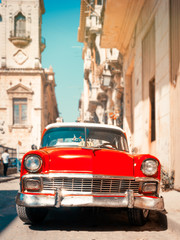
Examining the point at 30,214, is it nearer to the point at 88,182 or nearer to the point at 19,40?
the point at 88,182

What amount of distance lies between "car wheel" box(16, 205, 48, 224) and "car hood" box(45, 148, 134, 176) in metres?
0.74

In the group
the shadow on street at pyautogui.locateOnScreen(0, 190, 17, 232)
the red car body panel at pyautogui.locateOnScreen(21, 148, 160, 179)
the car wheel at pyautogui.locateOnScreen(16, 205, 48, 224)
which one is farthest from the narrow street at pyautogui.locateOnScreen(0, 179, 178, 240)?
the red car body panel at pyautogui.locateOnScreen(21, 148, 160, 179)

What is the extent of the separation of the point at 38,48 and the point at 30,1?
5495 mm

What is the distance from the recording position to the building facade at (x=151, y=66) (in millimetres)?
8961

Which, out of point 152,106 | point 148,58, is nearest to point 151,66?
point 148,58

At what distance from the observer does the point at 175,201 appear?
677cm

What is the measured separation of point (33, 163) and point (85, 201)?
91 cm

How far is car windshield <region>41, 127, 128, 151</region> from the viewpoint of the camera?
239 inches

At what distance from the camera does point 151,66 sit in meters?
12.0

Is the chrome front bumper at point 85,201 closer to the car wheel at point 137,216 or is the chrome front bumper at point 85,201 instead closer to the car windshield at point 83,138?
the car wheel at point 137,216

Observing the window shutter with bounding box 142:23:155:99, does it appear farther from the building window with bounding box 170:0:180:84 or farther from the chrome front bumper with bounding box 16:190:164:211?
the chrome front bumper with bounding box 16:190:164:211

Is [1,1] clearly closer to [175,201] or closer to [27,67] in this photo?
[27,67]

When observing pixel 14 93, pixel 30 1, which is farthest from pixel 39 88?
pixel 30 1

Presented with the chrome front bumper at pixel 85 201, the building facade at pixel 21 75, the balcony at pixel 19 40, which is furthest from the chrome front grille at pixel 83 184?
the balcony at pixel 19 40
